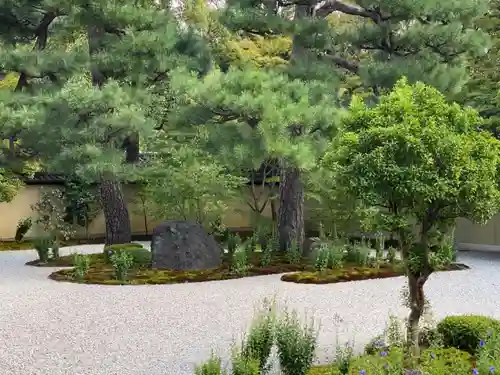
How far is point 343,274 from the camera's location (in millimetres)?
10977

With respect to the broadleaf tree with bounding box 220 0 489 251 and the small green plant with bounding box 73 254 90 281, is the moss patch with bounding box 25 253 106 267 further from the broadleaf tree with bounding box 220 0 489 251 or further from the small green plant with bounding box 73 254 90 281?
the broadleaf tree with bounding box 220 0 489 251

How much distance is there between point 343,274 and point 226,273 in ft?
6.23

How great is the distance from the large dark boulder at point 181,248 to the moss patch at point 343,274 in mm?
1648

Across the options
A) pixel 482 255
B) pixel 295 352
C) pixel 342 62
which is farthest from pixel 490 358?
pixel 482 255

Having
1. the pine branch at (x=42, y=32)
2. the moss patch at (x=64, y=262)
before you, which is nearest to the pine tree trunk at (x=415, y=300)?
the moss patch at (x=64, y=262)

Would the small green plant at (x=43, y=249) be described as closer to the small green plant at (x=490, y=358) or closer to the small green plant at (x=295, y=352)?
the small green plant at (x=295, y=352)

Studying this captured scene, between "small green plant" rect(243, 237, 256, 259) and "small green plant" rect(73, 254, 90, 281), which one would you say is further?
"small green plant" rect(243, 237, 256, 259)

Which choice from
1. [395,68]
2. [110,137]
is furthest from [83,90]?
[395,68]

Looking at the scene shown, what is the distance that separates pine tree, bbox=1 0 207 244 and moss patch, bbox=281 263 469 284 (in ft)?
11.5

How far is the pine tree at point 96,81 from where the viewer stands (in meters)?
11.2

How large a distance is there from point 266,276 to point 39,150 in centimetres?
544

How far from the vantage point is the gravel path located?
228 inches

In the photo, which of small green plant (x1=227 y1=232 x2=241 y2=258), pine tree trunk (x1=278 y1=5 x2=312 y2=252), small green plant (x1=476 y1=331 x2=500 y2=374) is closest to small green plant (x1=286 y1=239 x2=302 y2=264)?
pine tree trunk (x1=278 y1=5 x2=312 y2=252)

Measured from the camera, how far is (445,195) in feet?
16.3
